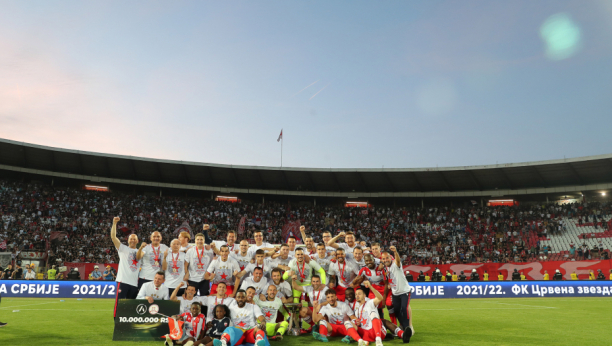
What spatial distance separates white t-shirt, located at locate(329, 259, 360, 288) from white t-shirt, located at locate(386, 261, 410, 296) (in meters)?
1.04

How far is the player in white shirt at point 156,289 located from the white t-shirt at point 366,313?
4807mm

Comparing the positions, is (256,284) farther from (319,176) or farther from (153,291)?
(319,176)

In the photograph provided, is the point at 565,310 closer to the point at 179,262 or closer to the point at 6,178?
the point at 179,262

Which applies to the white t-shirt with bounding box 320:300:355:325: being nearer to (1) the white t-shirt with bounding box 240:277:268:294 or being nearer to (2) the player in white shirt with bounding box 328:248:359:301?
(2) the player in white shirt with bounding box 328:248:359:301

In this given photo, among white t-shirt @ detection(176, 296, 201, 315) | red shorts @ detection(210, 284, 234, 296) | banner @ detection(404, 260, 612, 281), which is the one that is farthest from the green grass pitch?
banner @ detection(404, 260, 612, 281)

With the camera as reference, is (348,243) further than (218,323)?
Yes

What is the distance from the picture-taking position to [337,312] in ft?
33.0

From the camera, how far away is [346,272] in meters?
11.0

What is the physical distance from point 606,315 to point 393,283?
33.0ft

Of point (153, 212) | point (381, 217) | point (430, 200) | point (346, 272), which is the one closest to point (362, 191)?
point (381, 217)

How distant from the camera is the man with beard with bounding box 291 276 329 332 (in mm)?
10258

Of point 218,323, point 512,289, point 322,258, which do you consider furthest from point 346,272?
point 512,289

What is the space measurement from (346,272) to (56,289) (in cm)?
1861

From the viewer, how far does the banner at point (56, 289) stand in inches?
845
